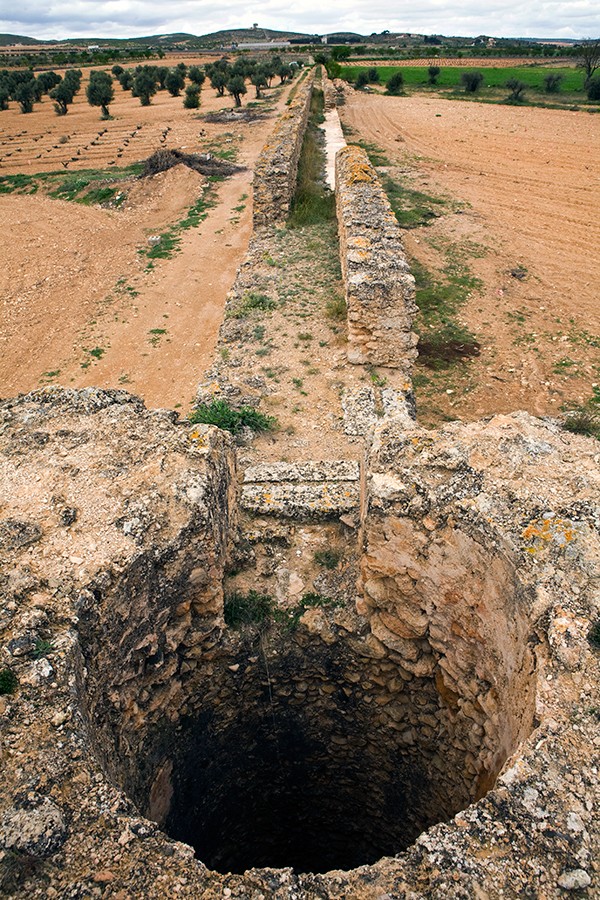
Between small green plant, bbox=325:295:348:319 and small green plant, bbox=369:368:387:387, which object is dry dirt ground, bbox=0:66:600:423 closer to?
small green plant, bbox=369:368:387:387

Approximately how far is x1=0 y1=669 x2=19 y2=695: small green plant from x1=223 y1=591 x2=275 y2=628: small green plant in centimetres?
207

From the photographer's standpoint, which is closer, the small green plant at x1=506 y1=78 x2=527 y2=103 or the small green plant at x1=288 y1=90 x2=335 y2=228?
the small green plant at x1=288 y1=90 x2=335 y2=228

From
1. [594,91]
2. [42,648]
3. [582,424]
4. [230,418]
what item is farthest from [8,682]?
[594,91]

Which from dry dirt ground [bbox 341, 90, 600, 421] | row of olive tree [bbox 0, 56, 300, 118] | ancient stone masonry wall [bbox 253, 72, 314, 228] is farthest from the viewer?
row of olive tree [bbox 0, 56, 300, 118]

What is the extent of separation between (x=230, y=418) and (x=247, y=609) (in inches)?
106

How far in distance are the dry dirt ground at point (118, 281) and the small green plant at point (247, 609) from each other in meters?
5.86

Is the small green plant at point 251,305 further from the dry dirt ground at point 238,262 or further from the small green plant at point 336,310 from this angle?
the dry dirt ground at point 238,262

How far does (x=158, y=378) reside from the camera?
1127 cm

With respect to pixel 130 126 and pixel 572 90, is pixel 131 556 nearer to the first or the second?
pixel 130 126

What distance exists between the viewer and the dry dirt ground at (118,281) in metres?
11.8

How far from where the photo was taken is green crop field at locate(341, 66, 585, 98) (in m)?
43.0

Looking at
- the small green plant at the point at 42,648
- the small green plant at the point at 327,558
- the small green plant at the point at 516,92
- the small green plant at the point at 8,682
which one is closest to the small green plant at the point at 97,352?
the small green plant at the point at 327,558

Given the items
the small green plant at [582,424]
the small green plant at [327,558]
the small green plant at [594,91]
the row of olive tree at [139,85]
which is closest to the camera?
the small green plant at [327,558]

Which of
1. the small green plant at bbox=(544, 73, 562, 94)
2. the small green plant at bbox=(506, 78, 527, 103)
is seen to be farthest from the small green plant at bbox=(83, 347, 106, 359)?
the small green plant at bbox=(544, 73, 562, 94)
